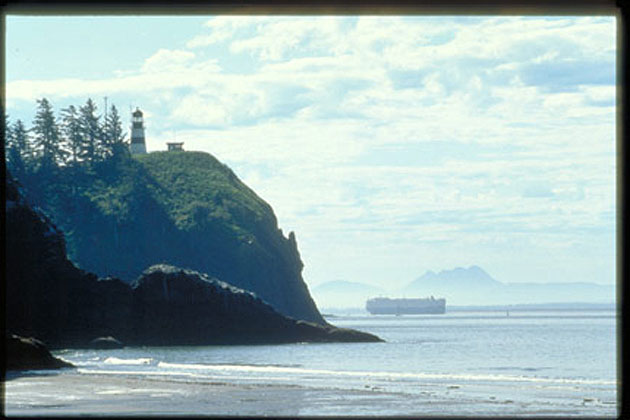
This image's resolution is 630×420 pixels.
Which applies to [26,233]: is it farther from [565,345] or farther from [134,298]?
[565,345]

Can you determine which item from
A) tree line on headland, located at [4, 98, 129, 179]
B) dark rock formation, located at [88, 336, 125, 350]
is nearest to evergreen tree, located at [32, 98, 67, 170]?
tree line on headland, located at [4, 98, 129, 179]

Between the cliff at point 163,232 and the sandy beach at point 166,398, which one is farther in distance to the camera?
the cliff at point 163,232

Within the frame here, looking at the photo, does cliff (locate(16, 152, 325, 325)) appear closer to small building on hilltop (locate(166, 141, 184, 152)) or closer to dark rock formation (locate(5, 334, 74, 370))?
small building on hilltop (locate(166, 141, 184, 152))

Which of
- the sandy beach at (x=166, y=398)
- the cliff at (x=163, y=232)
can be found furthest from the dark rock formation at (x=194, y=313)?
the sandy beach at (x=166, y=398)

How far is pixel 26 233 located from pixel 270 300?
56168 mm

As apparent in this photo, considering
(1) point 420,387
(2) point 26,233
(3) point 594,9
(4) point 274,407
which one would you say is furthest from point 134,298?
(3) point 594,9

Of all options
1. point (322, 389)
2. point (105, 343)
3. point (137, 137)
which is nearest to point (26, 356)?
point (322, 389)

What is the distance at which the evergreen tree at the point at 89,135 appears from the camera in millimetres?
135500

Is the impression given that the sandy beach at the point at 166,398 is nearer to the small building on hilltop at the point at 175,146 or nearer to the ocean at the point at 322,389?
the ocean at the point at 322,389

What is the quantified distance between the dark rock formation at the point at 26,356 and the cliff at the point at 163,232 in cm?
6834

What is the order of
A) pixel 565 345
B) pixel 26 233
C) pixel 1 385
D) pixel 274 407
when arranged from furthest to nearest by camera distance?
pixel 565 345 → pixel 26 233 → pixel 1 385 → pixel 274 407

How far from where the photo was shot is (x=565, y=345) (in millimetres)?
89125

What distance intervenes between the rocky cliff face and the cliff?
26984 millimetres

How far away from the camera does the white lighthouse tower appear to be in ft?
541
